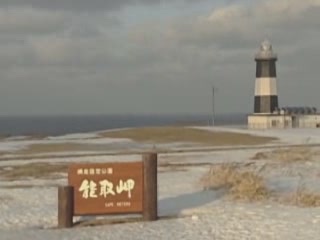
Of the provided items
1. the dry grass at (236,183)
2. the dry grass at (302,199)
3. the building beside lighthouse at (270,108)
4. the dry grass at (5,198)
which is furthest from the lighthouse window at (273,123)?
the dry grass at (5,198)

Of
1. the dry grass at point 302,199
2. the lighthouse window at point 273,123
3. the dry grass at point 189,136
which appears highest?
the lighthouse window at point 273,123

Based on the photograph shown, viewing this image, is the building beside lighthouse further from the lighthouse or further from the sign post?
the sign post

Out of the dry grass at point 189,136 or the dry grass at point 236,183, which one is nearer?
the dry grass at point 236,183

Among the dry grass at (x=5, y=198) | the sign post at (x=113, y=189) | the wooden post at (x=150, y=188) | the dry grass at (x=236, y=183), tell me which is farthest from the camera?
the dry grass at (x=5, y=198)

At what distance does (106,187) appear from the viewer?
14.6 metres

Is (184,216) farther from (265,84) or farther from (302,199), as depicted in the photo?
(265,84)

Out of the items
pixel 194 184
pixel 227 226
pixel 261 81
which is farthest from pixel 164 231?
pixel 261 81

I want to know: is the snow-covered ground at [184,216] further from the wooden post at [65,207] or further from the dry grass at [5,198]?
the wooden post at [65,207]

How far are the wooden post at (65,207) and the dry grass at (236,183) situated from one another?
4746 mm

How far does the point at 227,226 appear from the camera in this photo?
45.0 ft

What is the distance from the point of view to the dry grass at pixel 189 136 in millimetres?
47312

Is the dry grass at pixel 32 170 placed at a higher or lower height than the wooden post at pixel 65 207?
lower

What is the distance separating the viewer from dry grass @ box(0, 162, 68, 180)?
24.7m

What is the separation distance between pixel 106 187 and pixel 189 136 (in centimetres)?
3848
